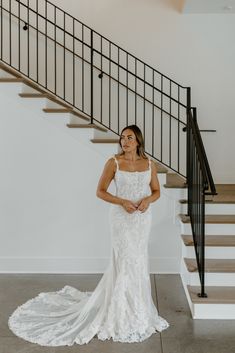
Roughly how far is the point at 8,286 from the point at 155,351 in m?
2.22

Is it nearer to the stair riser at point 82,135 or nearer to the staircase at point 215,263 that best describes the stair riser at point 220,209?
the staircase at point 215,263

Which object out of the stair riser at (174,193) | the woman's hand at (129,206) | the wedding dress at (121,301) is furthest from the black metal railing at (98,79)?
the woman's hand at (129,206)

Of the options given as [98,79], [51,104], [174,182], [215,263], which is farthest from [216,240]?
[98,79]

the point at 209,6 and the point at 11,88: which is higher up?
the point at 209,6

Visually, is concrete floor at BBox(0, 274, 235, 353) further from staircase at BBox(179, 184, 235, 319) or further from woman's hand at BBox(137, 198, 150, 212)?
woman's hand at BBox(137, 198, 150, 212)

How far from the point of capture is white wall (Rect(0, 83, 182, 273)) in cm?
564

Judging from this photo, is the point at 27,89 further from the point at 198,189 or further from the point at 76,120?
the point at 198,189

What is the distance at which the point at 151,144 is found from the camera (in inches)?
283

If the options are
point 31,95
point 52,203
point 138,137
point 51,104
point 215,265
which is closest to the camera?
point 138,137

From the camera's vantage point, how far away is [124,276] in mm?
3928

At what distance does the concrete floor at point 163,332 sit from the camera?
3.54 metres

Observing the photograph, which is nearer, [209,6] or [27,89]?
[27,89]

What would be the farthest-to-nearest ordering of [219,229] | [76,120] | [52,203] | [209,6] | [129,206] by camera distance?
[209,6] < [76,120] < [52,203] < [219,229] < [129,206]

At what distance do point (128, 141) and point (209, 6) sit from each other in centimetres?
376
